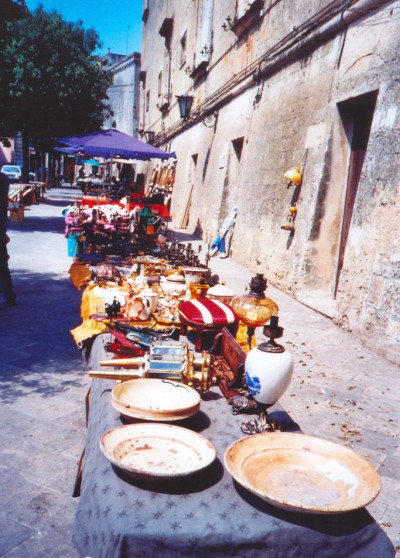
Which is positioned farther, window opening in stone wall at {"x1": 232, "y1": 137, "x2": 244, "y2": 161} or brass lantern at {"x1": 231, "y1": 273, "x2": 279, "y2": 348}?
window opening in stone wall at {"x1": 232, "y1": 137, "x2": 244, "y2": 161}

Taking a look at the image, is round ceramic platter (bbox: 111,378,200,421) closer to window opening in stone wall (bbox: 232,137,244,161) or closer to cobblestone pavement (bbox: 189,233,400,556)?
cobblestone pavement (bbox: 189,233,400,556)

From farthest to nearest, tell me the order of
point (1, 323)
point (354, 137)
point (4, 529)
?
point (354, 137)
point (1, 323)
point (4, 529)

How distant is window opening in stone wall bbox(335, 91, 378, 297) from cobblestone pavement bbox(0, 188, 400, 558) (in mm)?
1858

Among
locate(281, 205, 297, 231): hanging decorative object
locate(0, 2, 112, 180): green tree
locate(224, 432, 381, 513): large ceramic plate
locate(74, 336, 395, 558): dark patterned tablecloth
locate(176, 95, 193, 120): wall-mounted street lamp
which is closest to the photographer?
locate(74, 336, 395, 558): dark patterned tablecloth

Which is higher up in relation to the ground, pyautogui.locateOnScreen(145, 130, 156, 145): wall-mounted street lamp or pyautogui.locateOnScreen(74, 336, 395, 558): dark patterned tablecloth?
pyautogui.locateOnScreen(145, 130, 156, 145): wall-mounted street lamp

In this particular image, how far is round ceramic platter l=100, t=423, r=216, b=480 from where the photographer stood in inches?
59.2

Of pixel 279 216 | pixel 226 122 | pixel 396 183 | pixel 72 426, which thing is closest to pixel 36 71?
pixel 226 122

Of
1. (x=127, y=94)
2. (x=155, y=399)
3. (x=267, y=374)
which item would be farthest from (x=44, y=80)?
(x=127, y=94)

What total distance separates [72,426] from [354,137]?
5.90 m

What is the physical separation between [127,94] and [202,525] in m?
37.1

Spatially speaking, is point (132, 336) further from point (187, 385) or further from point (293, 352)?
point (293, 352)

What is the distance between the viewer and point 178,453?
170 cm

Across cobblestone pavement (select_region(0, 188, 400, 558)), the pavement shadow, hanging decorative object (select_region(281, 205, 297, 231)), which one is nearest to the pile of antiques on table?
cobblestone pavement (select_region(0, 188, 400, 558))

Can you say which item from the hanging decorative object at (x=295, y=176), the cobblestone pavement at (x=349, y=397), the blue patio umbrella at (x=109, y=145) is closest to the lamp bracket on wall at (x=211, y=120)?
the blue patio umbrella at (x=109, y=145)
